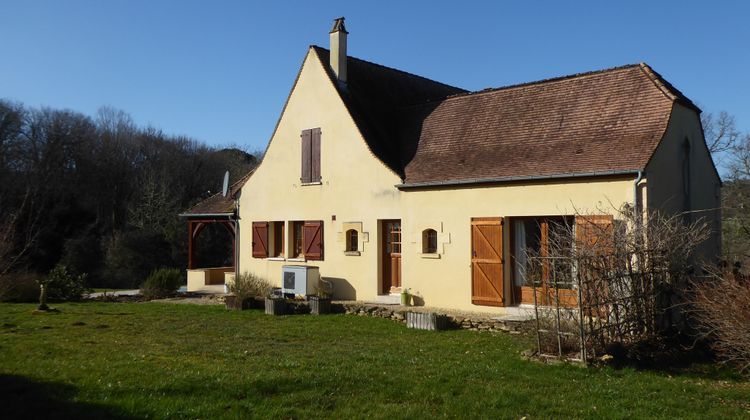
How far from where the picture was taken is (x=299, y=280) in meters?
16.0

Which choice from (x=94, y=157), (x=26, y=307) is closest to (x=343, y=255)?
(x=26, y=307)

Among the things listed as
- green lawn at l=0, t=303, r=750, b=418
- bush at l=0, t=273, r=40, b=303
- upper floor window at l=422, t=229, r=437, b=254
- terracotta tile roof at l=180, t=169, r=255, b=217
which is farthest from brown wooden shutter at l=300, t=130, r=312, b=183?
bush at l=0, t=273, r=40, b=303

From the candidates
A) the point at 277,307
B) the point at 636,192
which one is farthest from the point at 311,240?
the point at 636,192

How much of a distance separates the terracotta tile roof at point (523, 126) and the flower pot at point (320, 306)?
3535 mm

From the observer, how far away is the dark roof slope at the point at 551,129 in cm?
1174

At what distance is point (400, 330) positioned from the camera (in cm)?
1202

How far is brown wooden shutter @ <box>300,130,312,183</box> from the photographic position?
1700 centimetres

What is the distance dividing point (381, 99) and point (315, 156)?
2847 millimetres

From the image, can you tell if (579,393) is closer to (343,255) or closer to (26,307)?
(343,255)

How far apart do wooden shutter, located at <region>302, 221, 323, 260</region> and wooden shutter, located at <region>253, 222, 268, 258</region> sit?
1.85 meters

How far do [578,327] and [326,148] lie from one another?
9.57 m

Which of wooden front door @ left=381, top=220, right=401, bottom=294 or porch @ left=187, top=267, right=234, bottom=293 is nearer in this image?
wooden front door @ left=381, top=220, right=401, bottom=294

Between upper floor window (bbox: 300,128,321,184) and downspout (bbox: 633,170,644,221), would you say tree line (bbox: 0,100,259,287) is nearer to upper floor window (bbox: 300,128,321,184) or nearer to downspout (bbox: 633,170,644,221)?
upper floor window (bbox: 300,128,321,184)

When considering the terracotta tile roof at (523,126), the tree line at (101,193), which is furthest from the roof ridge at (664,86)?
the tree line at (101,193)
